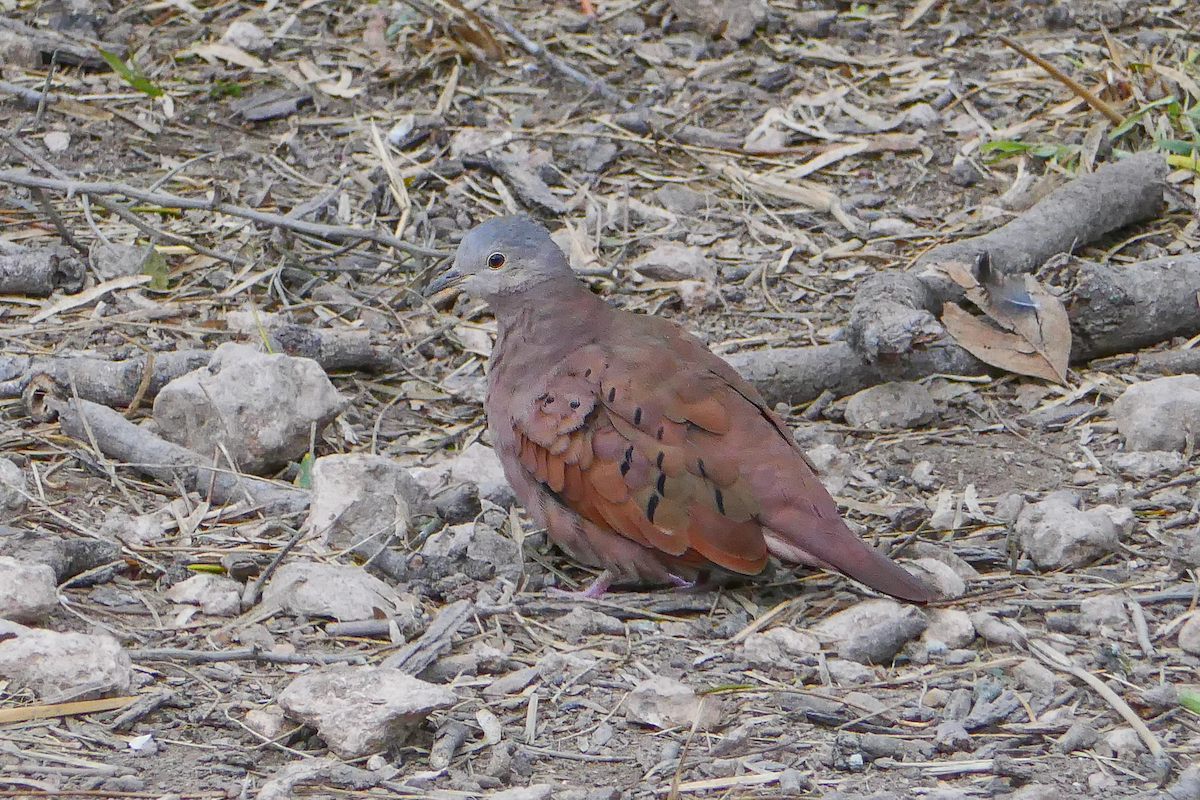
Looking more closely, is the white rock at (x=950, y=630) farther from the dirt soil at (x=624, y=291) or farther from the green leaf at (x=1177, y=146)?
the green leaf at (x=1177, y=146)

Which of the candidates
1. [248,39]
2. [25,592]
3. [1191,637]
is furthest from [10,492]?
[248,39]

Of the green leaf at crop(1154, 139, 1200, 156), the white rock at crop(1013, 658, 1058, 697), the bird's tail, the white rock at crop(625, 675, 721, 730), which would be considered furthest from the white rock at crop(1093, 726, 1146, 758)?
the green leaf at crop(1154, 139, 1200, 156)

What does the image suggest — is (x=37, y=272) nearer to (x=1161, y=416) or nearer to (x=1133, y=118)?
(x=1161, y=416)

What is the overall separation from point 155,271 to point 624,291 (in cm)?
164

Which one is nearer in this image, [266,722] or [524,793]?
[524,793]

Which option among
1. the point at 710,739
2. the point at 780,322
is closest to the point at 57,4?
the point at 780,322

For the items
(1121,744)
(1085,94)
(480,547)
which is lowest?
(480,547)

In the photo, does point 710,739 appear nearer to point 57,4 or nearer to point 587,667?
point 587,667

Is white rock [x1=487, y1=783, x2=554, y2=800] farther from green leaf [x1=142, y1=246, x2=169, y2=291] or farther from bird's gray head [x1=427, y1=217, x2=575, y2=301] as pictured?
green leaf [x1=142, y1=246, x2=169, y2=291]

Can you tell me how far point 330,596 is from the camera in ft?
10.4

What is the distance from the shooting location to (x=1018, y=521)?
3.51 meters

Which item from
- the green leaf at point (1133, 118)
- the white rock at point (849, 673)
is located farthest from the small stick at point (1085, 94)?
the white rock at point (849, 673)

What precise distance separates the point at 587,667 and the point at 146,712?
2.94 feet

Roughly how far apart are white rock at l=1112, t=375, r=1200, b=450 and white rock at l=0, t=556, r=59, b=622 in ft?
9.31
